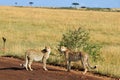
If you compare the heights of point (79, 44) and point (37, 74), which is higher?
point (79, 44)

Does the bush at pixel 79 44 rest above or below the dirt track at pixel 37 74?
above

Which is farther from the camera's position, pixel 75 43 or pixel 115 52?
pixel 115 52

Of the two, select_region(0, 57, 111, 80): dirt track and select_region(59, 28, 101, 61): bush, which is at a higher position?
select_region(59, 28, 101, 61): bush

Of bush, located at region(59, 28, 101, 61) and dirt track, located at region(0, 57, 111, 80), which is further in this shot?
bush, located at region(59, 28, 101, 61)

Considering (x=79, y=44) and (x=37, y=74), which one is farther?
→ (x=79, y=44)

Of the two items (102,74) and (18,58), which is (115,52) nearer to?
(18,58)

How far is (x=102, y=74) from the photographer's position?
13.4 m

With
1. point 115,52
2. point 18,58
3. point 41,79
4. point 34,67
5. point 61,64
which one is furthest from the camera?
point 115,52

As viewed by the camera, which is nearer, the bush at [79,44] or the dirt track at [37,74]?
the dirt track at [37,74]

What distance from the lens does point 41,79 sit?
11938 millimetres

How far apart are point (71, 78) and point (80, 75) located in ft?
2.11

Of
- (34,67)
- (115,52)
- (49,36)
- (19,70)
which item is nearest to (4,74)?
(19,70)

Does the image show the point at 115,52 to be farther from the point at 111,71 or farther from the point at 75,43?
the point at 111,71

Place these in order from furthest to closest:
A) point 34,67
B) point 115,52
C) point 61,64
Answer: point 115,52 < point 61,64 < point 34,67
